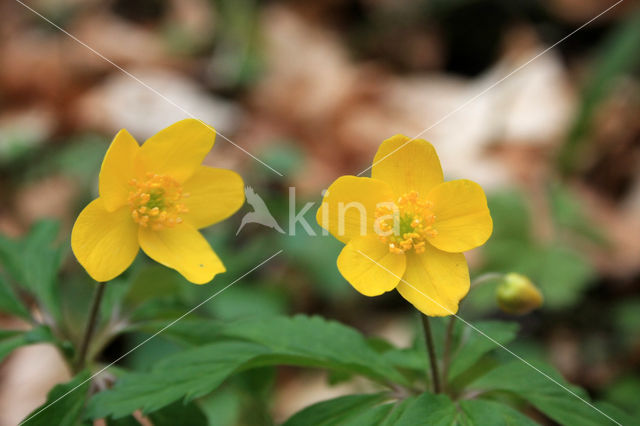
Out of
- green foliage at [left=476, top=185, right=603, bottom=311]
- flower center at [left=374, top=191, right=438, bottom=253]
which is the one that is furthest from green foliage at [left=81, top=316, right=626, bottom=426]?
green foliage at [left=476, top=185, right=603, bottom=311]

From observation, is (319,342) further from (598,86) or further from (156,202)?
(598,86)

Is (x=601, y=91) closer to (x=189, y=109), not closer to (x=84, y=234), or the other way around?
(x=189, y=109)

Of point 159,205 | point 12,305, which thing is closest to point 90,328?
point 12,305

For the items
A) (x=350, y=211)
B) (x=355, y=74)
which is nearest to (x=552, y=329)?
(x=350, y=211)

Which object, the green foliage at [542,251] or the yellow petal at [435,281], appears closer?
the yellow petal at [435,281]

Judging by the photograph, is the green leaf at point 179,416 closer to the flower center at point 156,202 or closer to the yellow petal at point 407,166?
the flower center at point 156,202

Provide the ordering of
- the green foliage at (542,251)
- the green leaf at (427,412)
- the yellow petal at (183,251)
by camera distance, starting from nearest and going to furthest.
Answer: the green leaf at (427,412)
the yellow petal at (183,251)
the green foliage at (542,251)

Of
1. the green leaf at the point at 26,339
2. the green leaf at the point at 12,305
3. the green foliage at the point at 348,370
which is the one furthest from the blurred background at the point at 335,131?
the green foliage at the point at 348,370

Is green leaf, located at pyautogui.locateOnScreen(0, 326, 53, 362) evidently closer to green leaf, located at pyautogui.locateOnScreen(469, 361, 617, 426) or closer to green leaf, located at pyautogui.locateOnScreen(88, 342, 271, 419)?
green leaf, located at pyautogui.locateOnScreen(88, 342, 271, 419)
